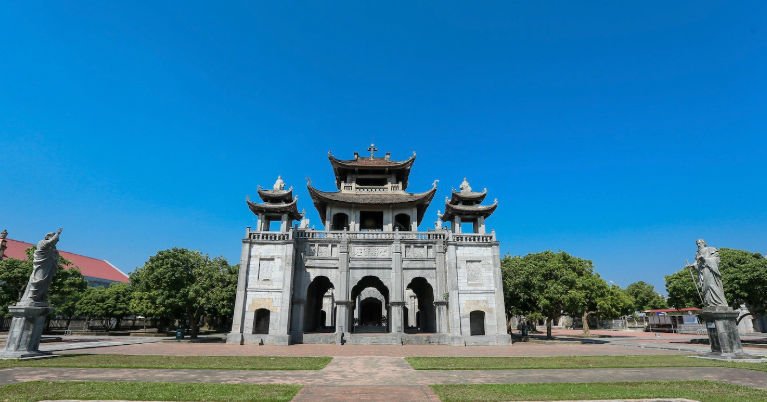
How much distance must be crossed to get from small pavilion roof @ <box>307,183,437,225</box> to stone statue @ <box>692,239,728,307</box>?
69.2ft

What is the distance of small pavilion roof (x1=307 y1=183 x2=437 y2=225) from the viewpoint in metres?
35.6

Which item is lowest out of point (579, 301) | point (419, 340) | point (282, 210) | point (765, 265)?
point (419, 340)

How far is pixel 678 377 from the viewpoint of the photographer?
12094 millimetres

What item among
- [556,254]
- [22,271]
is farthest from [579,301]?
[22,271]

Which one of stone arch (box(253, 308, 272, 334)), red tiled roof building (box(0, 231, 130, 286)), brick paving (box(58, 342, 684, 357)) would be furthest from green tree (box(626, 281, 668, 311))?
red tiled roof building (box(0, 231, 130, 286))

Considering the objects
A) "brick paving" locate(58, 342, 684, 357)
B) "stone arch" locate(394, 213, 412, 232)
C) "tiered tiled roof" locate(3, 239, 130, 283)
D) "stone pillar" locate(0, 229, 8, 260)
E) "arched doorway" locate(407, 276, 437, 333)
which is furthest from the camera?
"tiered tiled roof" locate(3, 239, 130, 283)

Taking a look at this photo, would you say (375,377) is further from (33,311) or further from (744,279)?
(744,279)

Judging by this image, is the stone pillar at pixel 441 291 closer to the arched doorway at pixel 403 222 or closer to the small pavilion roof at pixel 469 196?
the small pavilion roof at pixel 469 196

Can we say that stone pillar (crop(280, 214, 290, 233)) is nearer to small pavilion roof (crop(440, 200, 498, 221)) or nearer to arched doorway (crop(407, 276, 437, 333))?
arched doorway (crop(407, 276, 437, 333))

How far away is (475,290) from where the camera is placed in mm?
30688

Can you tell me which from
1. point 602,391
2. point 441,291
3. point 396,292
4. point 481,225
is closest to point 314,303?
point 396,292

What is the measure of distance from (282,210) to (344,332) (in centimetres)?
1216

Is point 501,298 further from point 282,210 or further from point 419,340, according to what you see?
point 282,210

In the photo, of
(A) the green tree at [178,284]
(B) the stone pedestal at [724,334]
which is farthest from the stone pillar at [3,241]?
(B) the stone pedestal at [724,334]
